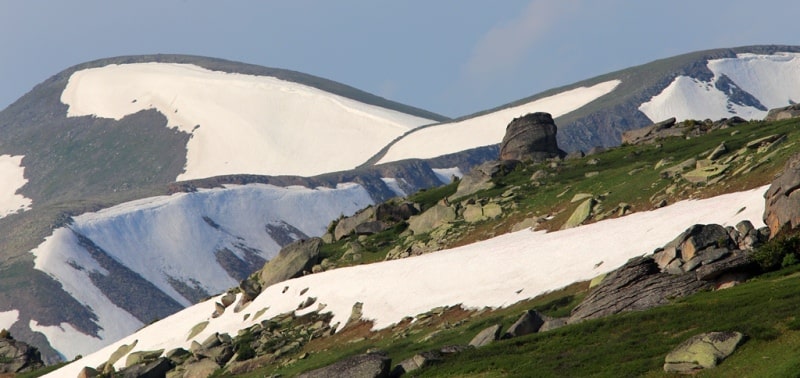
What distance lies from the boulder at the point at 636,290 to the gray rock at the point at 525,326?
1482 millimetres

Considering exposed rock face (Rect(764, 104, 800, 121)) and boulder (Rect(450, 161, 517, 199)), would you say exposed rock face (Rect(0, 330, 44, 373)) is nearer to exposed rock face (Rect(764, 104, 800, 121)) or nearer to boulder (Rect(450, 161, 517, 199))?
boulder (Rect(450, 161, 517, 199))

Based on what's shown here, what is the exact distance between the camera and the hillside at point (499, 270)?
64875 mm

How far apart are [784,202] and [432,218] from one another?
51.6m

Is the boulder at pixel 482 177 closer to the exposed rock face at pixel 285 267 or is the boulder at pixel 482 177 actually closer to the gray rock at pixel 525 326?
the exposed rock face at pixel 285 267

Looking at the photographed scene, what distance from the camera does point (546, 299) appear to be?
209 feet

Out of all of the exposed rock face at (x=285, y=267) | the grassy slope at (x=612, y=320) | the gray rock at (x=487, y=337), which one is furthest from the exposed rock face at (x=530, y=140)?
the gray rock at (x=487, y=337)

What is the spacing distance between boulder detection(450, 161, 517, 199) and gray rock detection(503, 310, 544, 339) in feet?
190

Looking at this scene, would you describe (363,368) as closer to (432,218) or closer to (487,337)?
(487,337)

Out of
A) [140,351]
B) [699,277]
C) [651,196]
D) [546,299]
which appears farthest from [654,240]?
[140,351]

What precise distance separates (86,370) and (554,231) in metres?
38.6

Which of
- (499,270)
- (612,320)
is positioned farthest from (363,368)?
(499,270)

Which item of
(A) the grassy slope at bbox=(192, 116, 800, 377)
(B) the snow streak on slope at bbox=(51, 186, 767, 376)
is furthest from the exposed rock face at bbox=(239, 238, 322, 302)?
(A) the grassy slope at bbox=(192, 116, 800, 377)

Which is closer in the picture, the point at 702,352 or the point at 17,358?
the point at 702,352

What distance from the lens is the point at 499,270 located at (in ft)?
238
